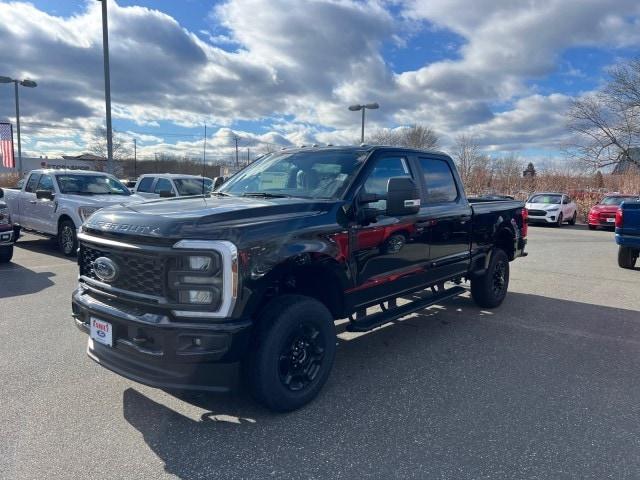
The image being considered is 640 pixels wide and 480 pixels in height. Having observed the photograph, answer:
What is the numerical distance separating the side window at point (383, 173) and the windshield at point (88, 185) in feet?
26.6

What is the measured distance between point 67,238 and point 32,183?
2.35m

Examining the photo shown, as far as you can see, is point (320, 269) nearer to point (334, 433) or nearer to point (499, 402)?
point (334, 433)

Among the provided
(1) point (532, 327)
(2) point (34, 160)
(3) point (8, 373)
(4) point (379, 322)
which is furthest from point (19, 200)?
(2) point (34, 160)

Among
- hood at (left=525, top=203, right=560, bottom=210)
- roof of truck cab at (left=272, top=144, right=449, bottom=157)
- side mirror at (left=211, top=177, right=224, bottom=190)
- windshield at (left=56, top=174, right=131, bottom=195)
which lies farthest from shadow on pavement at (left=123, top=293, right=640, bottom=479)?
hood at (left=525, top=203, right=560, bottom=210)

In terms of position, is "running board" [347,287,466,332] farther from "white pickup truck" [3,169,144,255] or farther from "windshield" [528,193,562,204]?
"windshield" [528,193,562,204]

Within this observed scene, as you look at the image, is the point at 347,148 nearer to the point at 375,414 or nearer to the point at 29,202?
the point at 375,414

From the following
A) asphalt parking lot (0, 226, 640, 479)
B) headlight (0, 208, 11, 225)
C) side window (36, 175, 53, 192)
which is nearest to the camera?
asphalt parking lot (0, 226, 640, 479)

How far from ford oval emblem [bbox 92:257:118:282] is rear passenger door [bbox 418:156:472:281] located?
9.34 ft

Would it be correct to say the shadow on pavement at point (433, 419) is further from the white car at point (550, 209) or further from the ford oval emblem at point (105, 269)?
the white car at point (550, 209)

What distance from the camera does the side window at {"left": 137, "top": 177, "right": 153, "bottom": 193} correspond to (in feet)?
46.3

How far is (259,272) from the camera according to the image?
3156 millimetres

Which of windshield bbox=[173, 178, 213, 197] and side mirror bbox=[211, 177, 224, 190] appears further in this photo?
windshield bbox=[173, 178, 213, 197]

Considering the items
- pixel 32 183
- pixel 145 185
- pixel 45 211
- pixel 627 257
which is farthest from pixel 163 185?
pixel 627 257

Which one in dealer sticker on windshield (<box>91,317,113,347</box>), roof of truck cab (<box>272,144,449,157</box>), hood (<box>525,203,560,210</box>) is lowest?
dealer sticker on windshield (<box>91,317,113,347</box>)
